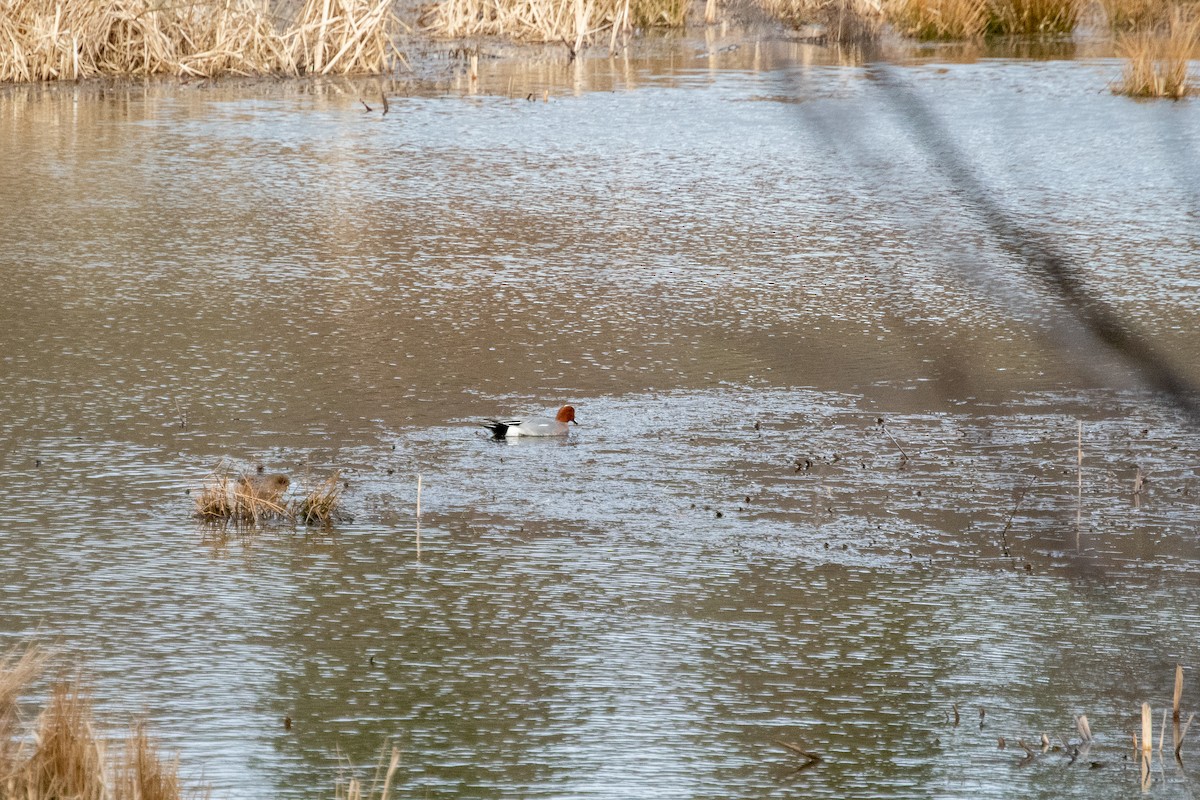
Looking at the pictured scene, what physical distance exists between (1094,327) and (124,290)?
4.65 m

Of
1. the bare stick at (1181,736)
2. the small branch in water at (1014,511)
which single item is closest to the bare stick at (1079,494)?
the small branch in water at (1014,511)

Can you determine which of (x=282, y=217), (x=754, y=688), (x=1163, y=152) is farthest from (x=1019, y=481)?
(x=1163, y=152)

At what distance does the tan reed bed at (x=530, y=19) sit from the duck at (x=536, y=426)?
12.7 m

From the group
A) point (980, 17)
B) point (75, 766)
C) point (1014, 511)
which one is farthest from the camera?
point (980, 17)

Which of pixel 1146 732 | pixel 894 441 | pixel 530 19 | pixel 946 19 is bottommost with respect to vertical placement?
pixel 1146 732

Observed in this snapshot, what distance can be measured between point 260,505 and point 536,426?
1167mm

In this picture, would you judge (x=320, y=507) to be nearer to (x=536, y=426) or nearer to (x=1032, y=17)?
(x=536, y=426)

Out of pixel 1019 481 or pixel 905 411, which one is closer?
pixel 1019 481

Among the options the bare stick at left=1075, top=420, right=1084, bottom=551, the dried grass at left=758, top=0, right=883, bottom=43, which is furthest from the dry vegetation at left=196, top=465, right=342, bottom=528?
the dried grass at left=758, top=0, right=883, bottom=43

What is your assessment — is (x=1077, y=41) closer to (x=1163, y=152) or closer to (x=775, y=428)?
(x=1163, y=152)

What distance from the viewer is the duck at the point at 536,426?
6.61 metres

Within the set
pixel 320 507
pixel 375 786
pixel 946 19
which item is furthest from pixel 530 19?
pixel 375 786

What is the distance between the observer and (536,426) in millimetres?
6609

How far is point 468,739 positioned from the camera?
4.27 meters
